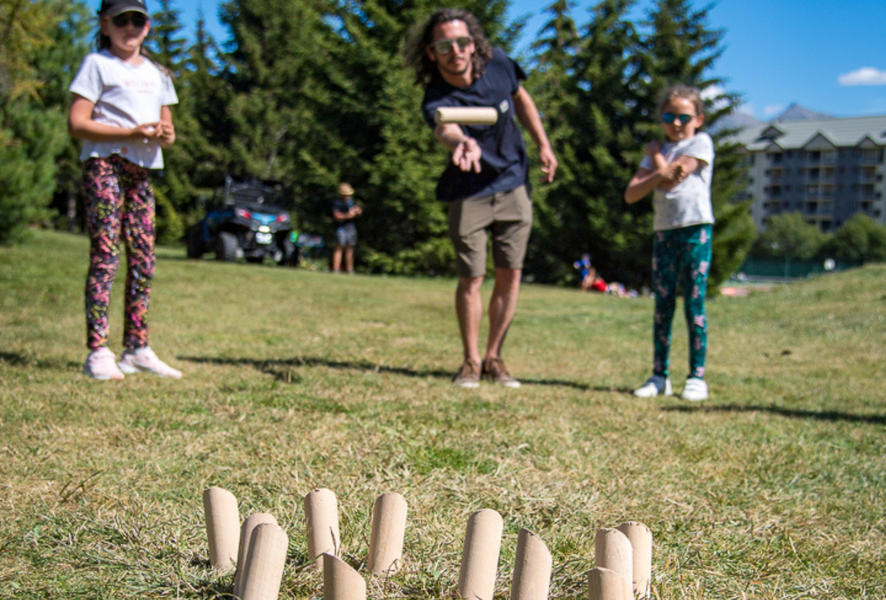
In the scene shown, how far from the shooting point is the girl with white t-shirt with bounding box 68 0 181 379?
3.90 meters

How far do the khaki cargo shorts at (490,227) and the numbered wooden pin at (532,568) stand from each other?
127 inches

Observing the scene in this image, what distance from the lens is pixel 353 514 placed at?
2.22 meters

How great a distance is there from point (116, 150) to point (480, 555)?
3.26 m

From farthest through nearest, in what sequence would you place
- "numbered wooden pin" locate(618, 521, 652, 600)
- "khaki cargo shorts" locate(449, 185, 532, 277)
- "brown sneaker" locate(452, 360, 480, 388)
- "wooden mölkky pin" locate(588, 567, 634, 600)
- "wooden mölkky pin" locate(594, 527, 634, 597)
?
"khaki cargo shorts" locate(449, 185, 532, 277) → "brown sneaker" locate(452, 360, 480, 388) → "numbered wooden pin" locate(618, 521, 652, 600) → "wooden mölkky pin" locate(594, 527, 634, 597) → "wooden mölkky pin" locate(588, 567, 634, 600)

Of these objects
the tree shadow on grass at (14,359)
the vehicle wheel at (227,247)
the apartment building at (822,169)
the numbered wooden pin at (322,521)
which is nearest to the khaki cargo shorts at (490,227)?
the tree shadow on grass at (14,359)

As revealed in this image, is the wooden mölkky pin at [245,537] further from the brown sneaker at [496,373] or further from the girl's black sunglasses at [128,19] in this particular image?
the girl's black sunglasses at [128,19]

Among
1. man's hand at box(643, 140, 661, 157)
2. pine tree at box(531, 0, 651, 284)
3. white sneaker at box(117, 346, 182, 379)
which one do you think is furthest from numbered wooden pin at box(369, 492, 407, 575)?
pine tree at box(531, 0, 651, 284)

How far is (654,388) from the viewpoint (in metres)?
4.64

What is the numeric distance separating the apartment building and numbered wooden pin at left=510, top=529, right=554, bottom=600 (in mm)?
94252

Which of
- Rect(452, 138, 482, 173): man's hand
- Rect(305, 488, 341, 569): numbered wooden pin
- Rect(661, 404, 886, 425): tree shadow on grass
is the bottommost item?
Rect(661, 404, 886, 425): tree shadow on grass

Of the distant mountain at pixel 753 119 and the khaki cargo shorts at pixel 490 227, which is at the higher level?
the distant mountain at pixel 753 119

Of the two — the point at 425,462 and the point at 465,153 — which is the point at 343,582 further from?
the point at 465,153

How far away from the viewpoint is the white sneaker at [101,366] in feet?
12.7

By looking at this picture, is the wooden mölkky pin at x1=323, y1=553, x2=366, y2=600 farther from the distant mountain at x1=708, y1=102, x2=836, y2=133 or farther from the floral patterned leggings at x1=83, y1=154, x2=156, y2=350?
the distant mountain at x1=708, y1=102, x2=836, y2=133
